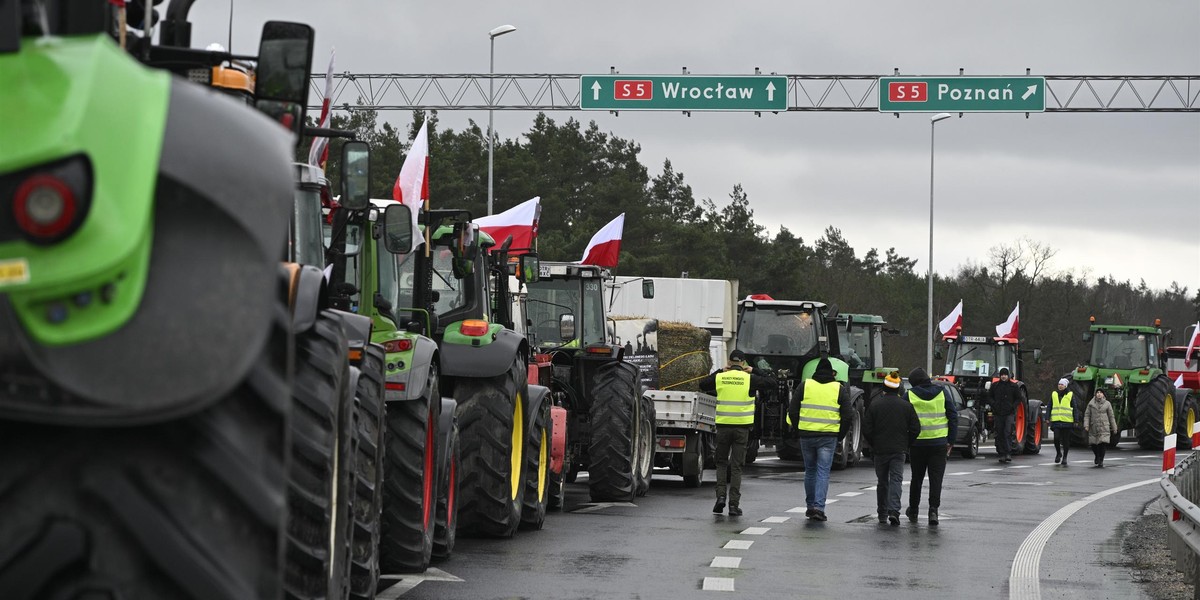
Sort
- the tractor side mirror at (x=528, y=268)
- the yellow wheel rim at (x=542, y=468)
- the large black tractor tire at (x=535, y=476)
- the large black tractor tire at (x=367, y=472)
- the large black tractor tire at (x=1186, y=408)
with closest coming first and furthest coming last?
the large black tractor tire at (x=367, y=472)
the large black tractor tire at (x=535, y=476)
the yellow wheel rim at (x=542, y=468)
the tractor side mirror at (x=528, y=268)
the large black tractor tire at (x=1186, y=408)

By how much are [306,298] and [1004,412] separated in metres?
31.2

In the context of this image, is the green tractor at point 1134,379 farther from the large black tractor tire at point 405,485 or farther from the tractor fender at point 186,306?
the tractor fender at point 186,306

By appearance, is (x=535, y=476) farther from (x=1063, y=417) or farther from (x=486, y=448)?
(x=1063, y=417)

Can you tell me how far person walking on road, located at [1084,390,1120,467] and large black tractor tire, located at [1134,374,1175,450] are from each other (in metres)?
4.57

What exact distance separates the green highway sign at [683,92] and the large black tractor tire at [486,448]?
23812 millimetres

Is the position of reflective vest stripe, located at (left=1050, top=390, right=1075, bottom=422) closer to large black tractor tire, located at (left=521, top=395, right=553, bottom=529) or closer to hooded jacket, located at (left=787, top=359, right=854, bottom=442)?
hooded jacket, located at (left=787, top=359, right=854, bottom=442)

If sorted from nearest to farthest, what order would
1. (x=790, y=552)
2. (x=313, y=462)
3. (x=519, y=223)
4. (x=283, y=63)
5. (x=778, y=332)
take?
(x=283, y=63) → (x=313, y=462) → (x=790, y=552) → (x=519, y=223) → (x=778, y=332)

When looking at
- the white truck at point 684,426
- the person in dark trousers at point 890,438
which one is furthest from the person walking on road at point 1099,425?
the person in dark trousers at point 890,438

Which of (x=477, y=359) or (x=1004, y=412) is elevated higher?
(x=477, y=359)

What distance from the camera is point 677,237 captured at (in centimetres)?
7438

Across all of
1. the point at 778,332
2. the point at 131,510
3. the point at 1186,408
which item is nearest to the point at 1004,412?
the point at 1186,408

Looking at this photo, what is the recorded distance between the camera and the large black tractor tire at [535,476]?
49.3 feet

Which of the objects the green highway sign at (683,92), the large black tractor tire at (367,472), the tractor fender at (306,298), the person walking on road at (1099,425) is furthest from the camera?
the green highway sign at (683,92)

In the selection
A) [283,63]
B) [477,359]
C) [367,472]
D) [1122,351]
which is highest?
[283,63]
